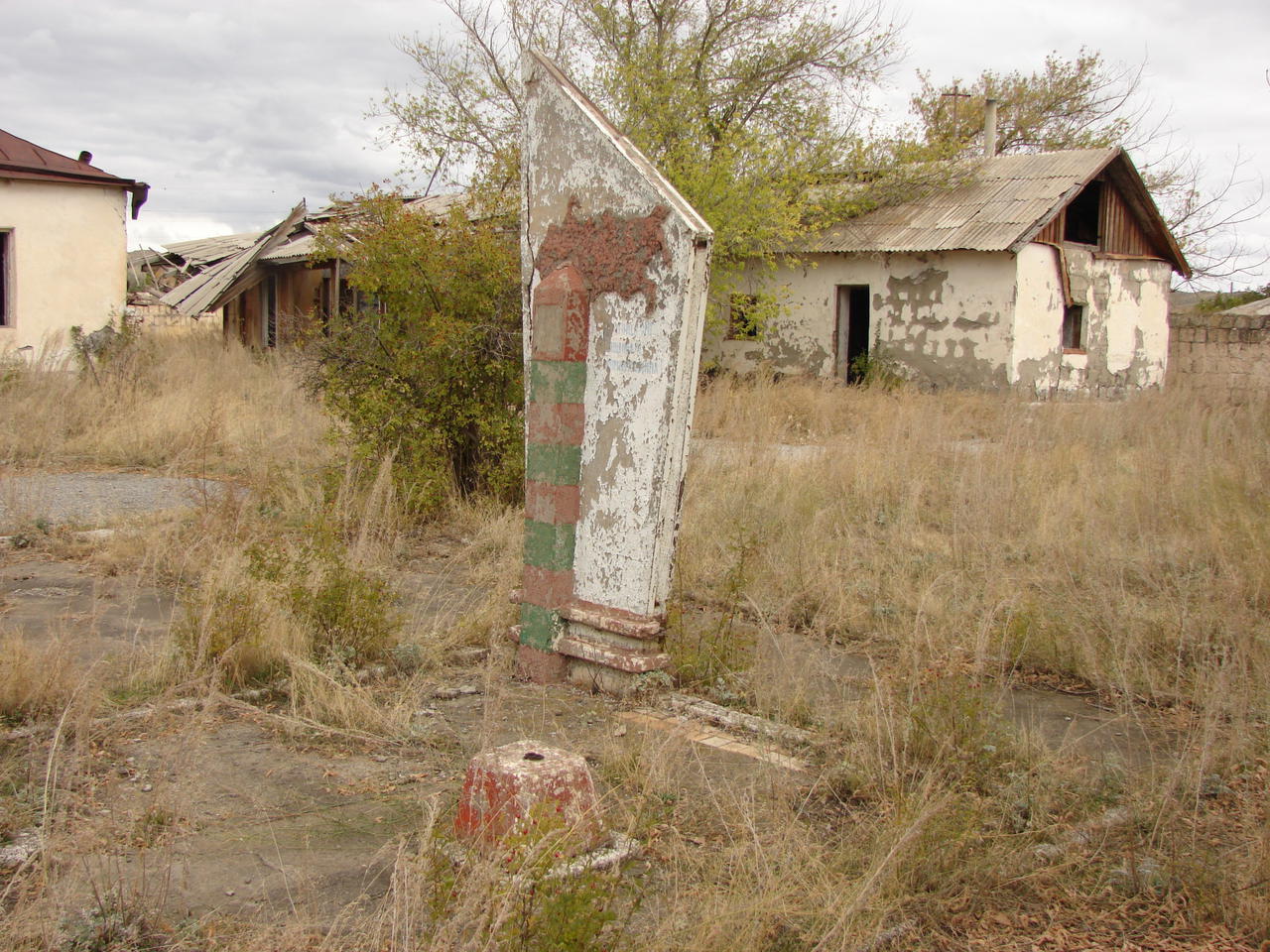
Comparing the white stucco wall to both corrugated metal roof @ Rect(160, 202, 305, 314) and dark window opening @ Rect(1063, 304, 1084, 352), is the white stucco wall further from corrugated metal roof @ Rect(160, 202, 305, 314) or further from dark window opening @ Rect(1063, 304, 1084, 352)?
dark window opening @ Rect(1063, 304, 1084, 352)

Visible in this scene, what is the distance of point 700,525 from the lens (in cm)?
709

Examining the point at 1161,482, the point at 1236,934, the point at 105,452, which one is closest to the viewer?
the point at 1236,934

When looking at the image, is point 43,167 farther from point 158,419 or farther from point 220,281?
point 220,281

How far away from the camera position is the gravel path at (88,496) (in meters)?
7.12

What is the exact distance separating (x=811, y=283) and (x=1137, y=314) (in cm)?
584

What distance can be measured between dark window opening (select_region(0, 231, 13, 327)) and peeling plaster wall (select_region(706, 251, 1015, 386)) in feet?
32.6

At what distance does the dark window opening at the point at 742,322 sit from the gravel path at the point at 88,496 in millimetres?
9906

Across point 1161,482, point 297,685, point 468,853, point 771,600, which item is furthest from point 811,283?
point 468,853

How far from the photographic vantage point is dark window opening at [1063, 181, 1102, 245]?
57.6 feet

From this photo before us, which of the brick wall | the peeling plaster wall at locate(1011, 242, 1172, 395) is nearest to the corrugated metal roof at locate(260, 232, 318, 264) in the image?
the peeling plaster wall at locate(1011, 242, 1172, 395)

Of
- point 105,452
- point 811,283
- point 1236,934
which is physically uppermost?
point 811,283

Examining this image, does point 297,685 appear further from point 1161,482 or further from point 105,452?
point 105,452

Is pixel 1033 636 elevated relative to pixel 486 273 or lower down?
lower down

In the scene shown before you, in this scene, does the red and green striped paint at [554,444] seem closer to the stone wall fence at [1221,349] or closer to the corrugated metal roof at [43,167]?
the corrugated metal roof at [43,167]
